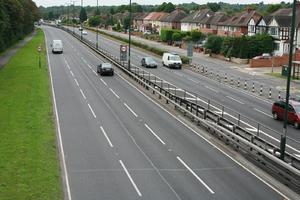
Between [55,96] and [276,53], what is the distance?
5224 centimetres

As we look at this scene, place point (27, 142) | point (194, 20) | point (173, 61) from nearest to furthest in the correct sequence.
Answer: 1. point (27, 142)
2. point (173, 61)
3. point (194, 20)

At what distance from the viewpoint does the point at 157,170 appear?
21484 mm

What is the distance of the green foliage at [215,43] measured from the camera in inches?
3307

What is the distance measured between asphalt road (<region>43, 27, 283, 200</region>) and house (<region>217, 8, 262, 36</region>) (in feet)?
227

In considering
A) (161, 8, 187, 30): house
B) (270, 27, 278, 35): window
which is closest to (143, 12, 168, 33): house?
(161, 8, 187, 30): house

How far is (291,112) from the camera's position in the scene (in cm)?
3222

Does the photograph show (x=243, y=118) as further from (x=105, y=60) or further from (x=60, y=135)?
(x=105, y=60)

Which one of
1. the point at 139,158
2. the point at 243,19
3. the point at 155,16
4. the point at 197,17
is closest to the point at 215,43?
the point at 243,19

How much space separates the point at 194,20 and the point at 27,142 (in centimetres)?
11630

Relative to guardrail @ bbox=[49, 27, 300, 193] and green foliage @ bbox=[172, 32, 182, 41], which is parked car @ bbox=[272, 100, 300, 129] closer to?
guardrail @ bbox=[49, 27, 300, 193]

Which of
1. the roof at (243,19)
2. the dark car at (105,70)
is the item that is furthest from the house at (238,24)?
the dark car at (105,70)

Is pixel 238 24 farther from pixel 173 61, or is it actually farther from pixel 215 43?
→ pixel 173 61

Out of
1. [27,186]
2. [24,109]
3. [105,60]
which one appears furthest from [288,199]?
[105,60]

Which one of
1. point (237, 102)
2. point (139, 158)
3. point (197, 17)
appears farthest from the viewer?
point (197, 17)
